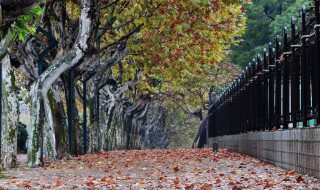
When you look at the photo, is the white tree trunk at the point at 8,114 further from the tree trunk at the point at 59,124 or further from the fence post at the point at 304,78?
the fence post at the point at 304,78

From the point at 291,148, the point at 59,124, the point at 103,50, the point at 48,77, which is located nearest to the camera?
the point at 291,148

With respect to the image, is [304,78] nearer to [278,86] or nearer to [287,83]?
[287,83]

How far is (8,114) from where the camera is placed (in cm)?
1814

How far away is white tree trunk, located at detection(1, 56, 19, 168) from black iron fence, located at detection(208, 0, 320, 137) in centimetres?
630

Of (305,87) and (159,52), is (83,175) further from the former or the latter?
(159,52)

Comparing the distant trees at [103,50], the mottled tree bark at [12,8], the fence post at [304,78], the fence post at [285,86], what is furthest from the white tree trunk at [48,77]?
the mottled tree bark at [12,8]

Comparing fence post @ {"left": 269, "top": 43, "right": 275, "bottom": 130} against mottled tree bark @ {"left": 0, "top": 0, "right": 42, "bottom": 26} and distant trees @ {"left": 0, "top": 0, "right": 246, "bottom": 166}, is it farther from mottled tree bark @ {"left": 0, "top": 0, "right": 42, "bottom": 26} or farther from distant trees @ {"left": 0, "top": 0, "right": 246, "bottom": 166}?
mottled tree bark @ {"left": 0, "top": 0, "right": 42, "bottom": 26}

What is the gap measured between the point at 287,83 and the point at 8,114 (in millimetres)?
6920

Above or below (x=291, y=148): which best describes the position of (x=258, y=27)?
above

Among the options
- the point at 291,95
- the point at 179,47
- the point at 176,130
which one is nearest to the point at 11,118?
the point at 291,95

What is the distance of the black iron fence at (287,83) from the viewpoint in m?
13.0

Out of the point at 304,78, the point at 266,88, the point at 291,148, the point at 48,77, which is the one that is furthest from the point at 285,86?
the point at 48,77

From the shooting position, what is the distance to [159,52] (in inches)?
1136

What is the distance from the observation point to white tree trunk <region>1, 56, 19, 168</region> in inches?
712
